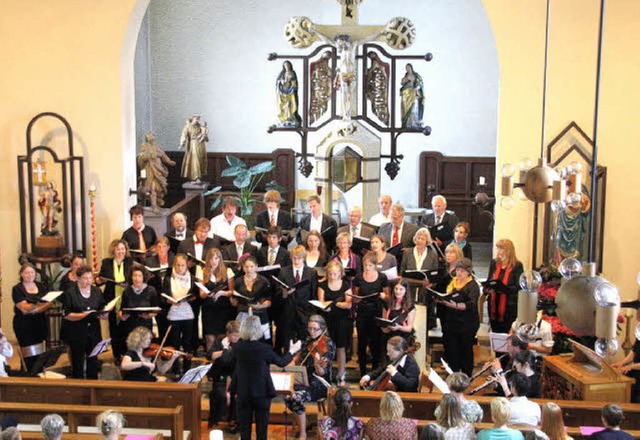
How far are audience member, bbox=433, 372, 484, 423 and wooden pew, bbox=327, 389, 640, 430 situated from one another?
0.57 meters

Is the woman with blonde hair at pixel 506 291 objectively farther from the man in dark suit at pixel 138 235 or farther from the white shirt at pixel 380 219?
the man in dark suit at pixel 138 235

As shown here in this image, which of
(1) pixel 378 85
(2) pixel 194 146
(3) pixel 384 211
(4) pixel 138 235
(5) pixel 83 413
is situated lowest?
(5) pixel 83 413

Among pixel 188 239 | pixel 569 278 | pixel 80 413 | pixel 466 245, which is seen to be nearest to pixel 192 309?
pixel 188 239

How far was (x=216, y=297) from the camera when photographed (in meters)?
8.05

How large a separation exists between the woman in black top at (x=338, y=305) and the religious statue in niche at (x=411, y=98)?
318 cm

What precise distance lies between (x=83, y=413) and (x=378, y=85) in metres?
5.68

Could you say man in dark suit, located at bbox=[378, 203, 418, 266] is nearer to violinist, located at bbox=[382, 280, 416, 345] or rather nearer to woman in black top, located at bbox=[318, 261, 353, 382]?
woman in black top, located at bbox=[318, 261, 353, 382]

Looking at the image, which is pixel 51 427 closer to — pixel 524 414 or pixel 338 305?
pixel 524 414

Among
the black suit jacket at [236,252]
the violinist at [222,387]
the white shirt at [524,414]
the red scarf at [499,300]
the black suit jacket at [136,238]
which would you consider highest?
the black suit jacket at [136,238]

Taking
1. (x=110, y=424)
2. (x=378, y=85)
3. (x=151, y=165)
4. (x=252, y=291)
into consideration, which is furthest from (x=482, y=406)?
(x=151, y=165)

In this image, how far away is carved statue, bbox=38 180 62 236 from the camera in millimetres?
9492

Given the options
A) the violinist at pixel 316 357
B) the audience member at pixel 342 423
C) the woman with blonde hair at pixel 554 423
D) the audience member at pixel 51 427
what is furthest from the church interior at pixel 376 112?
the woman with blonde hair at pixel 554 423

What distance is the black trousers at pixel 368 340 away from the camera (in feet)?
26.7

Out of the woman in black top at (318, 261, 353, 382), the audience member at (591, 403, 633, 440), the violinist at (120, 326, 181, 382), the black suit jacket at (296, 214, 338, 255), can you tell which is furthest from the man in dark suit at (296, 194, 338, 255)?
the audience member at (591, 403, 633, 440)
